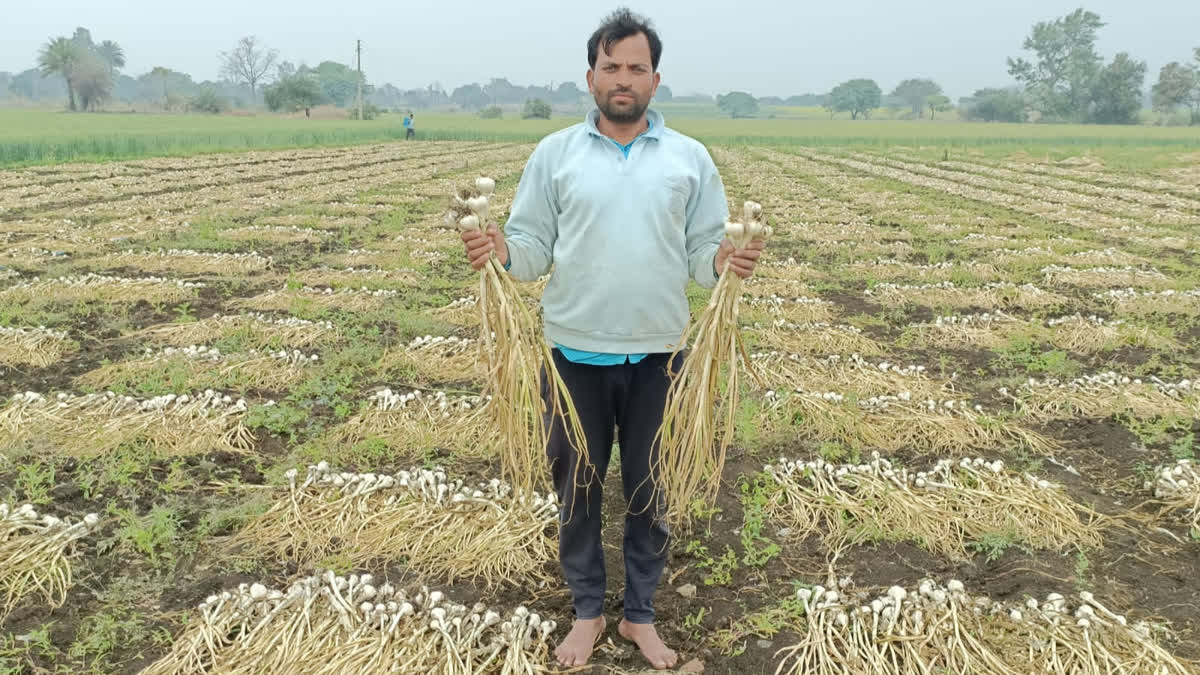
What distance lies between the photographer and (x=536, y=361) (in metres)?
2.97

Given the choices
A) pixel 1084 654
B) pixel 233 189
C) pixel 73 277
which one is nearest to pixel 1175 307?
pixel 1084 654

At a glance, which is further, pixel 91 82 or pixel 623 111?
pixel 91 82

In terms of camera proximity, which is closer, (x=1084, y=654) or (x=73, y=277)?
(x=1084, y=654)

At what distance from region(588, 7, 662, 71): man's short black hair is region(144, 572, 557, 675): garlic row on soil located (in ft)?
7.58

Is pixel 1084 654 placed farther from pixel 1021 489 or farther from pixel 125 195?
pixel 125 195

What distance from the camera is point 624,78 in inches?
102

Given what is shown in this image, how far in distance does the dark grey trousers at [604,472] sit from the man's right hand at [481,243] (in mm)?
487

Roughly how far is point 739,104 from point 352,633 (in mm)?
154916

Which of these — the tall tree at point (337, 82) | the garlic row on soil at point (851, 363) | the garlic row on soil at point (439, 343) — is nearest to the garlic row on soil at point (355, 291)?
the garlic row on soil at point (439, 343)

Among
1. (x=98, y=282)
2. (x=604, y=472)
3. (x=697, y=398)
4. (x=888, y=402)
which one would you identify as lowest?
(x=888, y=402)

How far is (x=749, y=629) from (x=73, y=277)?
9194mm

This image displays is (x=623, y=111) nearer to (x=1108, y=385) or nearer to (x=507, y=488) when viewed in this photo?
(x=507, y=488)

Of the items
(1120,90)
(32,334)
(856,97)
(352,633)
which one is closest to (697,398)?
(352,633)

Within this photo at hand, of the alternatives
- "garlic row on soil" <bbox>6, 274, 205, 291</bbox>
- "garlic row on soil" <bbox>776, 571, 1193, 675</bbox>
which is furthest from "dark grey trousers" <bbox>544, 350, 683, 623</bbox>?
"garlic row on soil" <bbox>6, 274, 205, 291</bbox>
